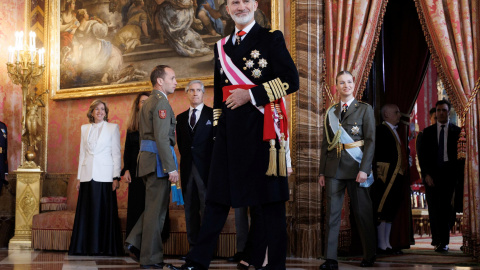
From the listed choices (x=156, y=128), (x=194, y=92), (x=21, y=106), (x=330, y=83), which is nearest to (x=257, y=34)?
(x=156, y=128)

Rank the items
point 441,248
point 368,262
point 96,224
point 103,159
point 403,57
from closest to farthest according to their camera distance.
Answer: point 368,262, point 96,224, point 103,159, point 441,248, point 403,57

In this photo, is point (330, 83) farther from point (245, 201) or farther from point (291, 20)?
point (245, 201)

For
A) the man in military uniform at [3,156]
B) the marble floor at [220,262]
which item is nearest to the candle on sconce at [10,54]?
the man in military uniform at [3,156]

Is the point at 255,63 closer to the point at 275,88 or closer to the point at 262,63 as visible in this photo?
the point at 262,63

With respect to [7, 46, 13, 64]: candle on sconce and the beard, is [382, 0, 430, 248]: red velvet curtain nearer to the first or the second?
the beard

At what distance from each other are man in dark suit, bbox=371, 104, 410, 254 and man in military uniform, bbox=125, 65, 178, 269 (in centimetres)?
244

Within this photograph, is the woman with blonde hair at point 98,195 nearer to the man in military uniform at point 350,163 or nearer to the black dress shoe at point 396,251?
the man in military uniform at point 350,163

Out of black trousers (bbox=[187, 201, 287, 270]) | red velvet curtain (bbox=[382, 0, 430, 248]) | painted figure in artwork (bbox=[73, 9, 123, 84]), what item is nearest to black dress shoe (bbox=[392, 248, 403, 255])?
red velvet curtain (bbox=[382, 0, 430, 248])

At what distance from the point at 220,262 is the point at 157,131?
1.43 metres

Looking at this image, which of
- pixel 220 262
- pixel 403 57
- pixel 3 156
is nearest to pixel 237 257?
pixel 220 262

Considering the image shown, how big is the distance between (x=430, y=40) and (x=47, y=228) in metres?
4.36

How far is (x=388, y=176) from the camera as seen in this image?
6.08 meters

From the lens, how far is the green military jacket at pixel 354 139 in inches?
192

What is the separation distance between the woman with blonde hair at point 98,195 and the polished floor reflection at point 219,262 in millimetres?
232
